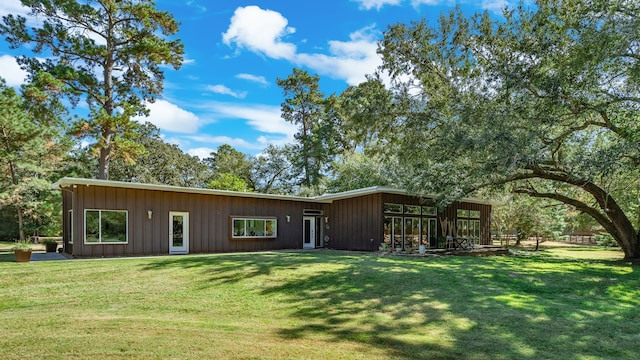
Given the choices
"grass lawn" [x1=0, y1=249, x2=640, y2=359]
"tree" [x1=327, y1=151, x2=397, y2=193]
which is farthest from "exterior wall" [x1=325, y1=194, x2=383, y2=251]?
"grass lawn" [x1=0, y1=249, x2=640, y2=359]

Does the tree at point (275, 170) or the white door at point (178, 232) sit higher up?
the tree at point (275, 170)

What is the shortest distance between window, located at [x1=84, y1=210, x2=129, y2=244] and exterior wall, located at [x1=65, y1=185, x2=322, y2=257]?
13 cm

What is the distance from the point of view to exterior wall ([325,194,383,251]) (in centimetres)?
1742

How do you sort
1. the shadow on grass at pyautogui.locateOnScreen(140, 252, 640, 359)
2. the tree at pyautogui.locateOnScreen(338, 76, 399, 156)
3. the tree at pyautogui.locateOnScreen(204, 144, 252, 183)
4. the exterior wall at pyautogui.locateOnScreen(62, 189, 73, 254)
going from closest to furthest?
1. the shadow on grass at pyautogui.locateOnScreen(140, 252, 640, 359)
2. the exterior wall at pyautogui.locateOnScreen(62, 189, 73, 254)
3. the tree at pyautogui.locateOnScreen(338, 76, 399, 156)
4. the tree at pyautogui.locateOnScreen(204, 144, 252, 183)

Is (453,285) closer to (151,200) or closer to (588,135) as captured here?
(588,135)

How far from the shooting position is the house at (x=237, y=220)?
42.2 ft

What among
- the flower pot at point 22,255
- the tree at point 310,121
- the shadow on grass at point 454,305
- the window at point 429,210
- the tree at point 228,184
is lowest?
the shadow on grass at point 454,305

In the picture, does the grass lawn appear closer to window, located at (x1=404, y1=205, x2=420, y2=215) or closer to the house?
the house

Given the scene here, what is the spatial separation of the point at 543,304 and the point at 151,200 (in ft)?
39.3

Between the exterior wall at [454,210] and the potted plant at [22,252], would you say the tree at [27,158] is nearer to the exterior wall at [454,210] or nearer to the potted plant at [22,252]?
the potted plant at [22,252]

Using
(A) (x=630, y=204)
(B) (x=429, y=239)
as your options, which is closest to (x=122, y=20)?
(B) (x=429, y=239)

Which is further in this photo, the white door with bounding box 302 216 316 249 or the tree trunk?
the tree trunk

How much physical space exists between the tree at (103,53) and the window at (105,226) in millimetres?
7162

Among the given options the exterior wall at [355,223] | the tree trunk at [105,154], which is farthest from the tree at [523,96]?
the tree trunk at [105,154]
